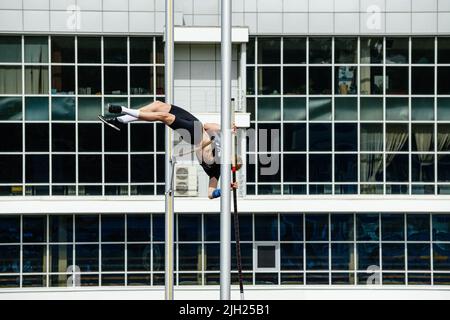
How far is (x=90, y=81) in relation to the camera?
28844 mm

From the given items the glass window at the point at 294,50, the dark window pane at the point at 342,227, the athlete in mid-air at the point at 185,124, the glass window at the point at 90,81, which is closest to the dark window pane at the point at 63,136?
the glass window at the point at 90,81

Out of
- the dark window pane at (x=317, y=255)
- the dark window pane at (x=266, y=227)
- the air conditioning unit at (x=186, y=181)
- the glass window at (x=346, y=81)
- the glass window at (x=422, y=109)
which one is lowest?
the dark window pane at (x=317, y=255)

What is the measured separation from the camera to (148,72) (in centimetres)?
2900

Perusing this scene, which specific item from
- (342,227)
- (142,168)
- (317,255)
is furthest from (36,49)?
(342,227)

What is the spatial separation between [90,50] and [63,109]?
1.89 meters

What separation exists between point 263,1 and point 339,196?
20.2 ft

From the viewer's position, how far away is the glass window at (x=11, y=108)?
Result: 28625mm

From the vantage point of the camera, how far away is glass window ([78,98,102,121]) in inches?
1135

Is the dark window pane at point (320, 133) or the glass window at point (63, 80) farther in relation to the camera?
the dark window pane at point (320, 133)

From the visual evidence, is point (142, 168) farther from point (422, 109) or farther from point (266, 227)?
point (422, 109)

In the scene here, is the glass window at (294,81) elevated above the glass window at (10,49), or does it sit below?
below

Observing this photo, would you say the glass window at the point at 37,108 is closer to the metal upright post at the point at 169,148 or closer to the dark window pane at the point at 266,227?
the dark window pane at the point at 266,227

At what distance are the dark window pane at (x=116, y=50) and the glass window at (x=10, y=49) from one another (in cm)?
255
